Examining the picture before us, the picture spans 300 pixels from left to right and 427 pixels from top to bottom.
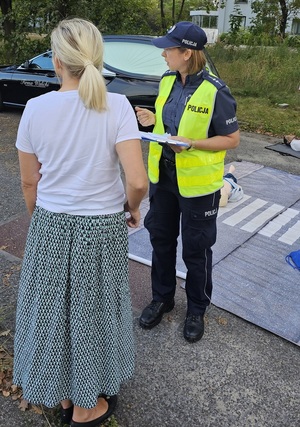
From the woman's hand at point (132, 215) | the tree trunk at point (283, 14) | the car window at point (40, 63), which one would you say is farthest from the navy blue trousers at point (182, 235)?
the tree trunk at point (283, 14)

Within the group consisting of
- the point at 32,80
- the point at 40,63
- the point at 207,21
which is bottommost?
the point at 207,21

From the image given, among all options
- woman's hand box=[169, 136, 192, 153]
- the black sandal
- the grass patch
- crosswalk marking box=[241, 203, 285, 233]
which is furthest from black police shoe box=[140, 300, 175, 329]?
the grass patch

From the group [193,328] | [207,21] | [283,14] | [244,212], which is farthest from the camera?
[207,21]

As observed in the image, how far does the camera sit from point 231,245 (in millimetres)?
4121

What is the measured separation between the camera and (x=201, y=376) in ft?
8.64

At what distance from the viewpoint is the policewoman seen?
241 cm

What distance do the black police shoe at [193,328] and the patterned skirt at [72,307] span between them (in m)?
0.84

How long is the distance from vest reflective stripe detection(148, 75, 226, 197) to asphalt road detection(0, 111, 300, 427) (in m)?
1.04

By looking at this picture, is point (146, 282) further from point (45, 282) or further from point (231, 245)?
point (45, 282)

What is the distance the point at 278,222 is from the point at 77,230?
322cm

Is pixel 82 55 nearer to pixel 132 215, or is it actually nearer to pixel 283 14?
pixel 132 215

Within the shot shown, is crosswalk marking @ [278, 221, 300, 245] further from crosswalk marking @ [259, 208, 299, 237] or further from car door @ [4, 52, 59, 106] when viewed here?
car door @ [4, 52, 59, 106]

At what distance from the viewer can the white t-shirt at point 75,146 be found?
1.72 meters

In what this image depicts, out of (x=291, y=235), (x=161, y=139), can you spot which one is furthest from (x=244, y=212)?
(x=161, y=139)
